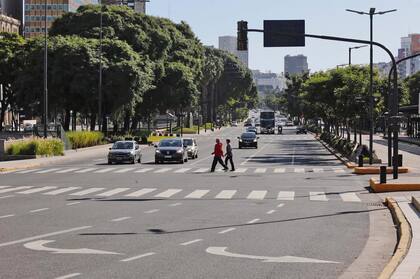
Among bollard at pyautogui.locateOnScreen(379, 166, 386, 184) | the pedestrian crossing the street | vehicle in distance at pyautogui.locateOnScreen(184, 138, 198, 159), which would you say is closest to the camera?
bollard at pyautogui.locateOnScreen(379, 166, 386, 184)

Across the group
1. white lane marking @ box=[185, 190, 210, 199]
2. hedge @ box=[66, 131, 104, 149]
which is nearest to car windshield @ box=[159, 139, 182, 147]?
hedge @ box=[66, 131, 104, 149]

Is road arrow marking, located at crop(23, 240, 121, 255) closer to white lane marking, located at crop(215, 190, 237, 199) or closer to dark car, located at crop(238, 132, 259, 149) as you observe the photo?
white lane marking, located at crop(215, 190, 237, 199)

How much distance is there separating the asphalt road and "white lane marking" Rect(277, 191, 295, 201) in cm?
3

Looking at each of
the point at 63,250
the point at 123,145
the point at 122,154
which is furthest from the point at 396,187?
the point at 123,145

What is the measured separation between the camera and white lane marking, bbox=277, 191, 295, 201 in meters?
25.3

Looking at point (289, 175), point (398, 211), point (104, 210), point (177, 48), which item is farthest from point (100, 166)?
point (177, 48)

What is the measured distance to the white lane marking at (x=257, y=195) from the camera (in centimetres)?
2519

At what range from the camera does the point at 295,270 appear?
39.8ft

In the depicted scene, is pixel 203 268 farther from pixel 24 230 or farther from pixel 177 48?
pixel 177 48

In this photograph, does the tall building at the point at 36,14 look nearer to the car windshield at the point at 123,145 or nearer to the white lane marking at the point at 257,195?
the car windshield at the point at 123,145

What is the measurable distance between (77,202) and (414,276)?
14.4m

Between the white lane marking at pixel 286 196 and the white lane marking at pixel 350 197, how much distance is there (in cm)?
167

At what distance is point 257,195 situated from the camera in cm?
2623

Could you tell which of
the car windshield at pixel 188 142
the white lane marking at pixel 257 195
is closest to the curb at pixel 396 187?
the white lane marking at pixel 257 195
